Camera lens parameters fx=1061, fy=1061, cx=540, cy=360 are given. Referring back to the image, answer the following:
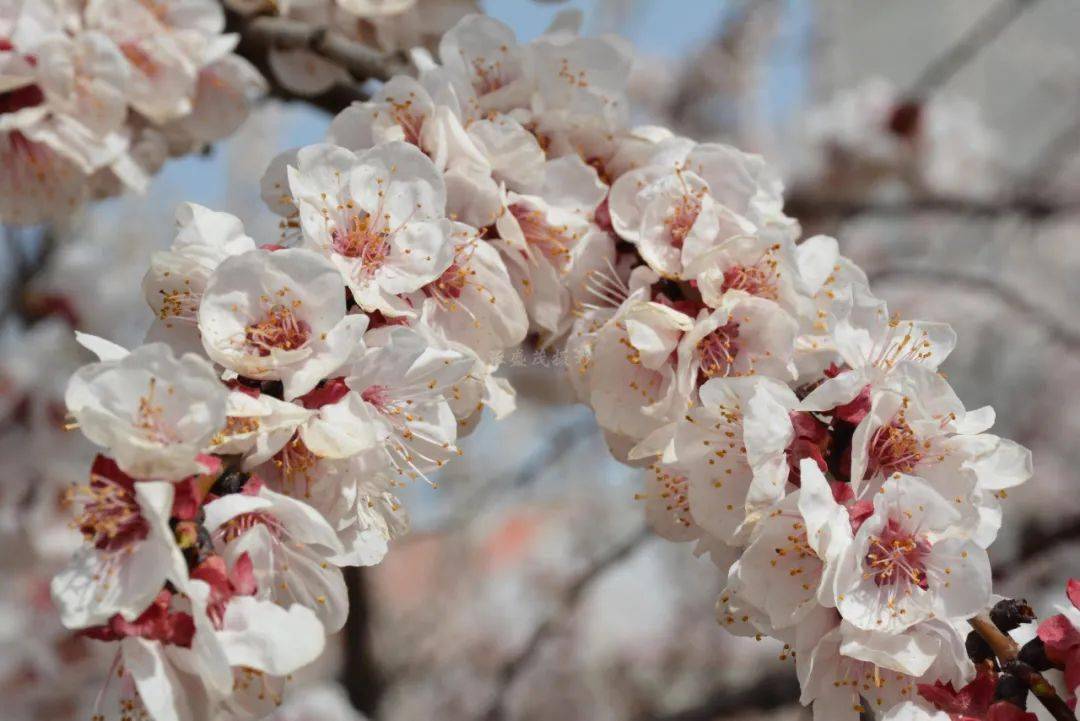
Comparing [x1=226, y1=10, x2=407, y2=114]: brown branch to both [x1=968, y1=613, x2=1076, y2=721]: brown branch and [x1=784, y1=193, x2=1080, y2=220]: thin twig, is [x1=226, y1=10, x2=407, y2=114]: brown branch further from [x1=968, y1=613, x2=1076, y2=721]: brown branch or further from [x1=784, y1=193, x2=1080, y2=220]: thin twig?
[x1=784, y1=193, x2=1080, y2=220]: thin twig

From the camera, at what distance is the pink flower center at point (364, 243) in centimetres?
110

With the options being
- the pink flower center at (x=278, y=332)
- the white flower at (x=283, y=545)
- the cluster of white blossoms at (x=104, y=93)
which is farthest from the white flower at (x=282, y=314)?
the cluster of white blossoms at (x=104, y=93)

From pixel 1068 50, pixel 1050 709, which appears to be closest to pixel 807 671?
pixel 1050 709

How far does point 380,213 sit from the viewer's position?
1.12 m

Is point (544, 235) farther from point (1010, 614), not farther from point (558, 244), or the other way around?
point (1010, 614)

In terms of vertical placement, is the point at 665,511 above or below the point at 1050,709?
below

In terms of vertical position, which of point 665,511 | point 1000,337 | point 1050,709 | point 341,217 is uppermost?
point 341,217

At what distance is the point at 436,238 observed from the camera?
1.11m

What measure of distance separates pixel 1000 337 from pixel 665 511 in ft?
14.5

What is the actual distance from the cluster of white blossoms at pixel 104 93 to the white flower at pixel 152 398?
72cm

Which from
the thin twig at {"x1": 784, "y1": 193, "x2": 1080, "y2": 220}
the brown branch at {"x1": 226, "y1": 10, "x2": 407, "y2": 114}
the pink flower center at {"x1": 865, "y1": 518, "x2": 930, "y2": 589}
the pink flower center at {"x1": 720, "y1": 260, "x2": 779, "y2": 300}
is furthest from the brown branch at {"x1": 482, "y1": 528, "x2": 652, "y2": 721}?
the pink flower center at {"x1": 865, "y1": 518, "x2": 930, "y2": 589}

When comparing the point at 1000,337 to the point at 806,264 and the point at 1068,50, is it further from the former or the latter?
the point at 806,264

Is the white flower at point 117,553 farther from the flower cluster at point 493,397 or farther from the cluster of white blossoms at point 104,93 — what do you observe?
the cluster of white blossoms at point 104,93

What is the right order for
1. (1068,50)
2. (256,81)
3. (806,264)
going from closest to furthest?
(806,264)
(256,81)
(1068,50)
